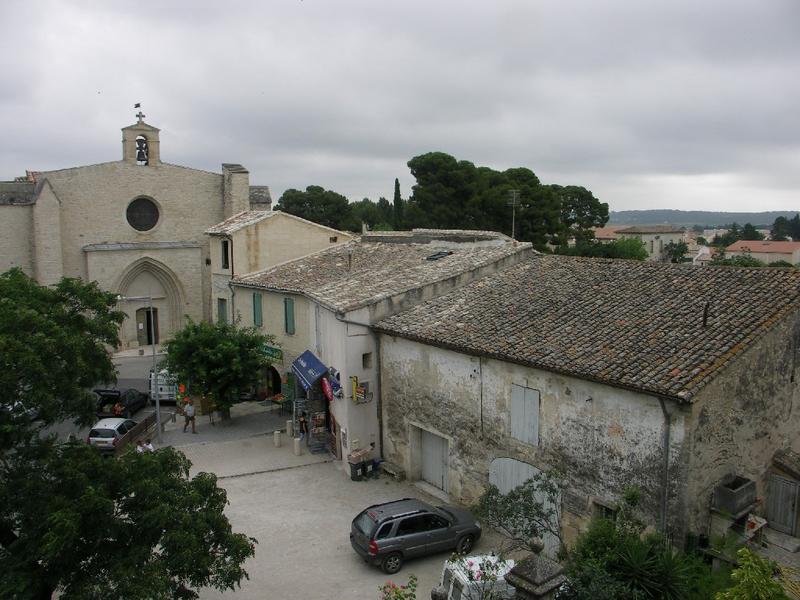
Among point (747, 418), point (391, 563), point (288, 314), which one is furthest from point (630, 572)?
point (288, 314)

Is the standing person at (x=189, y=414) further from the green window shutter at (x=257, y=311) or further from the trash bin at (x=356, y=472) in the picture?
the trash bin at (x=356, y=472)

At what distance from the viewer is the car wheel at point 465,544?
15084mm

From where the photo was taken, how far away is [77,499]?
906 cm

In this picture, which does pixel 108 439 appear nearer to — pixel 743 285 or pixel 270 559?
pixel 270 559

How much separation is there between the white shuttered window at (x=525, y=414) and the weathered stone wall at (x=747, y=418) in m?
3.65

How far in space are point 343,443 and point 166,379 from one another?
12.2 metres

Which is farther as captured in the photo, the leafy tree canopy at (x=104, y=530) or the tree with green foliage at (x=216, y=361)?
the tree with green foliage at (x=216, y=361)

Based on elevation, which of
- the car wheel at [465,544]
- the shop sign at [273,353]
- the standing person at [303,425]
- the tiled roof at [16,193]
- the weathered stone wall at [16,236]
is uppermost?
the tiled roof at [16,193]

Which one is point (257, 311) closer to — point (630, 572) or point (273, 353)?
point (273, 353)

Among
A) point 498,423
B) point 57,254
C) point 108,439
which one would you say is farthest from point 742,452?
point 57,254

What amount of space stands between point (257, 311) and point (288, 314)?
2.88m

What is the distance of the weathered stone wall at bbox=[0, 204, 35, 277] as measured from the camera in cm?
3622

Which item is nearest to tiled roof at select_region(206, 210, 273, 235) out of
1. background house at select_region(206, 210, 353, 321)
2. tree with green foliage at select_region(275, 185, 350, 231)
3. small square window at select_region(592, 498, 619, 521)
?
background house at select_region(206, 210, 353, 321)

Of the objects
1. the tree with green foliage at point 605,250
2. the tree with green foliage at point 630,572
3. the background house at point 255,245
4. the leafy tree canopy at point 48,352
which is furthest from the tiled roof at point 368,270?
the tree with green foliage at point 605,250
